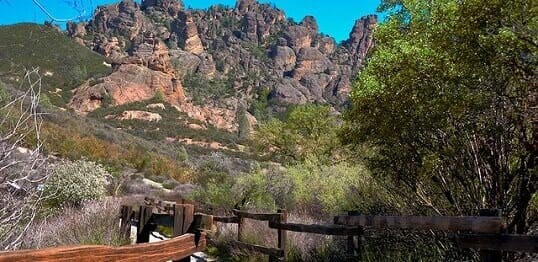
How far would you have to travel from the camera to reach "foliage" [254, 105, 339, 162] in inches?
1238

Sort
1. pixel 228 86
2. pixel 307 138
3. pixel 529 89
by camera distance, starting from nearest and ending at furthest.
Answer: pixel 529 89 → pixel 307 138 → pixel 228 86

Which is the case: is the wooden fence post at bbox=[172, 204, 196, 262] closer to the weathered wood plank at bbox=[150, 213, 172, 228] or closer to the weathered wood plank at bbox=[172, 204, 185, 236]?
the weathered wood plank at bbox=[172, 204, 185, 236]

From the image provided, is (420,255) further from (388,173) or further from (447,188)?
(388,173)

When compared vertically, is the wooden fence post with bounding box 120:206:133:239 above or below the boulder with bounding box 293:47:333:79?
below

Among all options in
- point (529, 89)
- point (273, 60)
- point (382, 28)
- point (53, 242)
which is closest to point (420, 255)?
point (529, 89)

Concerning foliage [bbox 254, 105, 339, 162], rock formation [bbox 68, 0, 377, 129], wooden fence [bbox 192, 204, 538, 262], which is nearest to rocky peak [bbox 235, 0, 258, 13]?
rock formation [bbox 68, 0, 377, 129]

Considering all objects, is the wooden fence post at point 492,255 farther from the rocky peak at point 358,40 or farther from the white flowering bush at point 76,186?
the rocky peak at point 358,40

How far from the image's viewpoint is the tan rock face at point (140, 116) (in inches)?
3108

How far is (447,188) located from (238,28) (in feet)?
560

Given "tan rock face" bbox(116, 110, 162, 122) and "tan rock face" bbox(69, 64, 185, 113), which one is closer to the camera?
"tan rock face" bbox(116, 110, 162, 122)

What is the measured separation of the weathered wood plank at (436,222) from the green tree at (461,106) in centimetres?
119

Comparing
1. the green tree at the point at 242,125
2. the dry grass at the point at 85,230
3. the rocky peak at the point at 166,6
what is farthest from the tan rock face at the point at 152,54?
the dry grass at the point at 85,230

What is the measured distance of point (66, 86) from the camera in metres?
83.5

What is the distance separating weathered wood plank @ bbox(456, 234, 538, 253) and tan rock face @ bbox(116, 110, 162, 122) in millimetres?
77258
